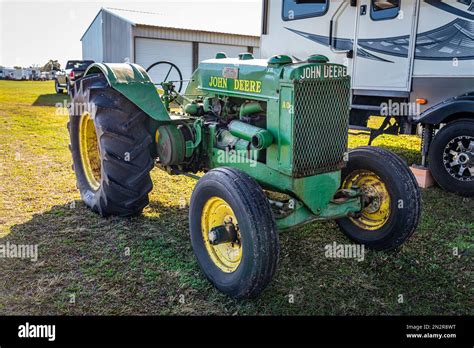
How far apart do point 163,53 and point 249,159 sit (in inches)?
667

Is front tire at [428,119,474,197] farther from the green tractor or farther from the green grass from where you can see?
the green tractor

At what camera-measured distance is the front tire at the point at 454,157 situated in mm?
5324

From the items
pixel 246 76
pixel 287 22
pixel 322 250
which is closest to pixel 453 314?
pixel 322 250

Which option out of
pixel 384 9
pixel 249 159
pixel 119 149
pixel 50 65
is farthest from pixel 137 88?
pixel 50 65

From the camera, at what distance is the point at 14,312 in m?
2.89

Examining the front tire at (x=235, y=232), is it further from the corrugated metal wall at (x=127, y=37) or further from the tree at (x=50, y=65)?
the tree at (x=50, y=65)

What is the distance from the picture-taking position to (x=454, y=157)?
550cm

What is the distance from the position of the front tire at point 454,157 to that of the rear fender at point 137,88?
11.0ft

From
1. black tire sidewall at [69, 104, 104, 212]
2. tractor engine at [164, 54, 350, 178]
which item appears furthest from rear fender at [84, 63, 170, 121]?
black tire sidewall at [69, 104, 104, 212]

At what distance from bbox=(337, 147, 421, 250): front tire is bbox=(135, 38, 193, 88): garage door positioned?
15732 mm

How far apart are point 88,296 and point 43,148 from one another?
5185 millimetres

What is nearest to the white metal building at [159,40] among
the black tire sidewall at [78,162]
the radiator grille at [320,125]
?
the black tire sidewall at [78,162]

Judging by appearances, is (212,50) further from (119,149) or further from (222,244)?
(222,244)
